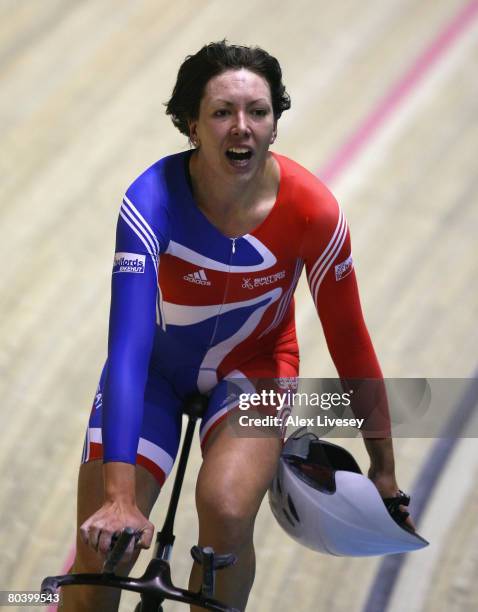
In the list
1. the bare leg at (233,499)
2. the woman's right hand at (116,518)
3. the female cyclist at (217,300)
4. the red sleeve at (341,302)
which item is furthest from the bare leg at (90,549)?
the red sleeve at (341,302)

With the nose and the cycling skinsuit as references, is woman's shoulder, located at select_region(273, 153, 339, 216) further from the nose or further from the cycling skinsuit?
the nose

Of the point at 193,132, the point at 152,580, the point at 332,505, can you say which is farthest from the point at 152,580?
the point at 193,132

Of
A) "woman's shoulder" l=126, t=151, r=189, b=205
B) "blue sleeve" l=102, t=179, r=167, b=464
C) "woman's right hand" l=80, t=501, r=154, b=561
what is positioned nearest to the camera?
"woman's right hand" l=80, t=501, r=154, b=561

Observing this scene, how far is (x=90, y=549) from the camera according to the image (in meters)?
2.63

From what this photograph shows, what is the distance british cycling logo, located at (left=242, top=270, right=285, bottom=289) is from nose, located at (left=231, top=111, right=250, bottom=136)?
0.43 meters

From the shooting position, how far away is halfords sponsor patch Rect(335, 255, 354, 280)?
2830mm

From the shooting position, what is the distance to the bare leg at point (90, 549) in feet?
8.73

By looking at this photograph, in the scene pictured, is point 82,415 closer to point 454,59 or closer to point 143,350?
point 143,350

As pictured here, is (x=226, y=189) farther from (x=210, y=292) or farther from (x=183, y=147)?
(x=183, y=147)

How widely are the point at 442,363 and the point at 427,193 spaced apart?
117 centimetres

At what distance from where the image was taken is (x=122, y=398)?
2.44m

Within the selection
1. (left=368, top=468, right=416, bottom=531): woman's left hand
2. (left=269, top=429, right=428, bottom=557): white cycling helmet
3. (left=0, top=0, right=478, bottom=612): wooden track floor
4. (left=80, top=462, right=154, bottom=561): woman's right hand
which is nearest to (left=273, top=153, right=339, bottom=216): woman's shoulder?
(left=269, top=429, right=428, bottom=557): white cycling helmet

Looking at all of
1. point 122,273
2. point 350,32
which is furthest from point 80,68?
point 122,273

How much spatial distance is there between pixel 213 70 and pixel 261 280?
56cm
